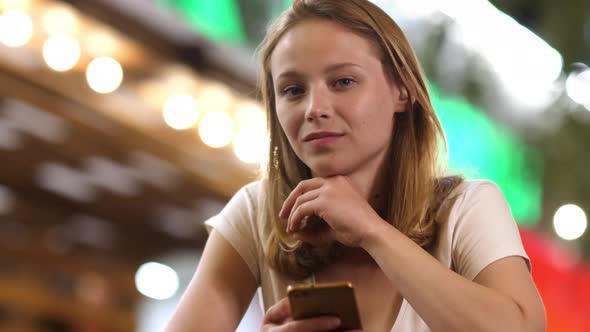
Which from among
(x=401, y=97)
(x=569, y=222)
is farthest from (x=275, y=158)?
(x=569, y=222)

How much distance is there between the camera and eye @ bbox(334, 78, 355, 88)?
95 centimetres

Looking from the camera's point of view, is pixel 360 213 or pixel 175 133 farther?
pixel 175 133

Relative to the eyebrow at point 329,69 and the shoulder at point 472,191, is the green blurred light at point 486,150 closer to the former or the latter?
the shoulder at point 472,191

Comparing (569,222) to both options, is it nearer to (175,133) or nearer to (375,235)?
(375,235)

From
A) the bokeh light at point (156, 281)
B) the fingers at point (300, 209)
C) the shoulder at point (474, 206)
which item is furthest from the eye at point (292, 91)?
the bokeh light at point (156, 281)

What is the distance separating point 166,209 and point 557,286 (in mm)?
4056

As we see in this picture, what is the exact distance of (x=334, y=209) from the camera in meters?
0.92

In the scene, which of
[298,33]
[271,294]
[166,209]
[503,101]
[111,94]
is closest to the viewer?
[298,33]

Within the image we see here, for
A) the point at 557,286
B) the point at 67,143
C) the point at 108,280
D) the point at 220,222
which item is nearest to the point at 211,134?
the point at 67,143

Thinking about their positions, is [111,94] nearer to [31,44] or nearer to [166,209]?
[31,44]

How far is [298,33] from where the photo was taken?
0.97m

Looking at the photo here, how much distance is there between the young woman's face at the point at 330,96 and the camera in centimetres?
94

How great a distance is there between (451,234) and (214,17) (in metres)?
2.47

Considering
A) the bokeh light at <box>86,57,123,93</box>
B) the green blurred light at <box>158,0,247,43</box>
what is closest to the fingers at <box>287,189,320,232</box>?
the green blurred light at <box>158,0,247,43</box>
